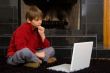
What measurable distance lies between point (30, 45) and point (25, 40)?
90mm

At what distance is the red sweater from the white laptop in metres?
0.28

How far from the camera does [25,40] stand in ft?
6.60

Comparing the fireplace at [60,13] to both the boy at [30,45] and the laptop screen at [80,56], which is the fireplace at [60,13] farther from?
the laptop screen at [80,56]

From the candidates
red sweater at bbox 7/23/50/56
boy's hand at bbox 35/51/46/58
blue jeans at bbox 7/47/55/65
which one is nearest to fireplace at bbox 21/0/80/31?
red sweater at bbox 7/23/50/56

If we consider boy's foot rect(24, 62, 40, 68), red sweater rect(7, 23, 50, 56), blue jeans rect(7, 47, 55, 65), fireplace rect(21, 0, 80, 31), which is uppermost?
fireplace rect(21, 0, 80, 31)

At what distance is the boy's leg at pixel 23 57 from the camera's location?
6.27ft

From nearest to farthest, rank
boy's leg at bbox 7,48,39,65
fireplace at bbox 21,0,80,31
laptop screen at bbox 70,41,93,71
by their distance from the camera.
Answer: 1. laptop screen at bbox 70,41,93,71
2. boy's leg at bbox 7,48,39,65
3. fireplace at bbox 21,0,80,31

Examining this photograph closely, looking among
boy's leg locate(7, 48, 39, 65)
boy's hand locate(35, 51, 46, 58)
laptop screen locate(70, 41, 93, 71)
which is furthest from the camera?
boy's hand locate(35, 51, 46, 58)

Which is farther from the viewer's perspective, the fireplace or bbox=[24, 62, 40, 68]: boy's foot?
the fireplace

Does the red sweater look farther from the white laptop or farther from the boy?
the white laptop

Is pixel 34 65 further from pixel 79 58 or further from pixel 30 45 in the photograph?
pixel 79 58

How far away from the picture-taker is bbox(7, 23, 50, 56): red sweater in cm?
197

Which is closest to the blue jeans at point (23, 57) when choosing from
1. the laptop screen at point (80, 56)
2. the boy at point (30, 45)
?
the boy at point (30, 45)

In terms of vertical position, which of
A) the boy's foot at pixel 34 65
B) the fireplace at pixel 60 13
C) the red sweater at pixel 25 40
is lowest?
the boy's foot at pixel 34 65
